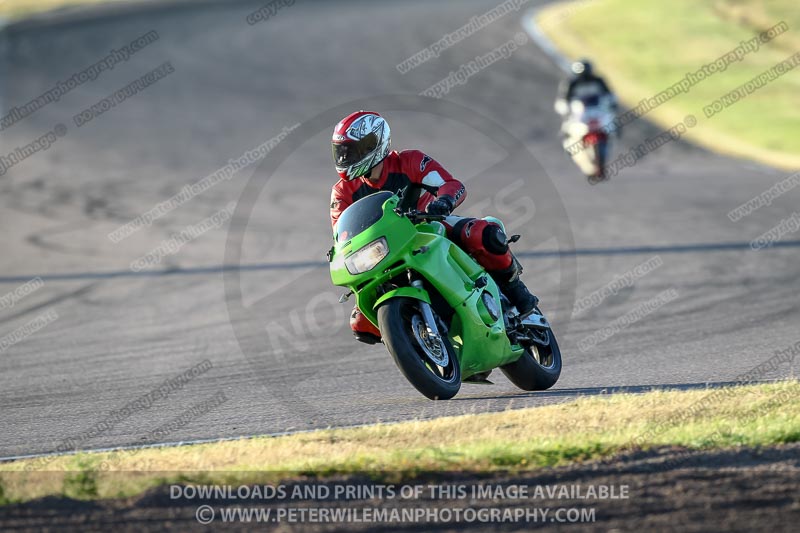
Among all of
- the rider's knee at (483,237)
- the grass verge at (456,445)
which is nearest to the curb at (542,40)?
the rider's knee at (483,237)

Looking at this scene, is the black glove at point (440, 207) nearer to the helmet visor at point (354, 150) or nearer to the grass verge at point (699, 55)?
the helmet visor at point (354, 150)

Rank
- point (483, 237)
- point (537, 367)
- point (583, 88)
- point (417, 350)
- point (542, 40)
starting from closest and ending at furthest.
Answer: point (417, 350)
point (483, 237)
point (537, 367)
point (583, 88)
point (542, 40)

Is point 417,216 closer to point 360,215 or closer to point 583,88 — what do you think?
point 360,215

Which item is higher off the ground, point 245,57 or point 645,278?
point 645,278

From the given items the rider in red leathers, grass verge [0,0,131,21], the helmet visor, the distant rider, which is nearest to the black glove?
the rider in red leathers

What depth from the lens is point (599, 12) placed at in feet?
121

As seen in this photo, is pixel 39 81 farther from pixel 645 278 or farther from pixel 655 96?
pixel 645 278

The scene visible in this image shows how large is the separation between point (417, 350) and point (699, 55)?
88.8ft

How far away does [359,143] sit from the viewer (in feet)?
23.0

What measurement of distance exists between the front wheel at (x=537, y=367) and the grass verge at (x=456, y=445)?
0.75 m

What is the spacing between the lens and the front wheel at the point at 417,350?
6.27 metres

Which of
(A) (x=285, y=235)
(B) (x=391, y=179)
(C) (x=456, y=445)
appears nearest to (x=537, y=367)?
(B) (x=391, y=179)

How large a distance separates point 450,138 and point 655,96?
21.4 feet

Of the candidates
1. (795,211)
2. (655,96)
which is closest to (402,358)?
(795,211)
